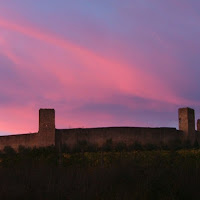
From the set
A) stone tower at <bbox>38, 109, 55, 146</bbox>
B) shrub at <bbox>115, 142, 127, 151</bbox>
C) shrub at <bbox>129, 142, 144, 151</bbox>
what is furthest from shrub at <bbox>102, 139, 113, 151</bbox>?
stone tower at <bbox>38, 109, 55, 146</bbox>

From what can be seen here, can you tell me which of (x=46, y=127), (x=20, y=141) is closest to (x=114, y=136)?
(x=46, y=127)

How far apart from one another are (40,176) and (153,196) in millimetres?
3691

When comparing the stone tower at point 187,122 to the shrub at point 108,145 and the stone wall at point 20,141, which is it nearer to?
the shrub at point 108,145

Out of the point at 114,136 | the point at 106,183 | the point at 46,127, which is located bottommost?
the point at 106,183

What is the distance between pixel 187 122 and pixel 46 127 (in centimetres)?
993

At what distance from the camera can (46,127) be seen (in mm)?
31844

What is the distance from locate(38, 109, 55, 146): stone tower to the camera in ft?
104

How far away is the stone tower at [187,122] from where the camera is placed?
3322 centimetres

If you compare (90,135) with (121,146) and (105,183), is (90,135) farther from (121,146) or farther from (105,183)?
(105,183)

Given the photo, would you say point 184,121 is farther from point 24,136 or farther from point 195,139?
point 24,136

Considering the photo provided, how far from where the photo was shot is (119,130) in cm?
3133

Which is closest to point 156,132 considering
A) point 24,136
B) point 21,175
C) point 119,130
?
point 119,130

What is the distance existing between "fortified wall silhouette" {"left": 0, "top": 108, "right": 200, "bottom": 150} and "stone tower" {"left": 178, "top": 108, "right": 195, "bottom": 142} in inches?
11.3

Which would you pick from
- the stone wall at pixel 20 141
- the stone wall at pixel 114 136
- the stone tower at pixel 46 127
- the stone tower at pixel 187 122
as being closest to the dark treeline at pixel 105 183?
the stone wall at pixel 114 136
